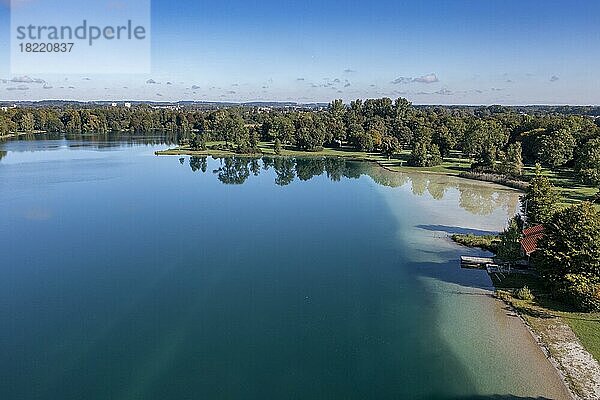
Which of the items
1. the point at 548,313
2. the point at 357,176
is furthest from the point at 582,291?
the point at 357,176

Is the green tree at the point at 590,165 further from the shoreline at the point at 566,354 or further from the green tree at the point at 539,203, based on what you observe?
the shoreline at the point at 566,354

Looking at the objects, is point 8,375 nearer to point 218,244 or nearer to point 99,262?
point 99,262

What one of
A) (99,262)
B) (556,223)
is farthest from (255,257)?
(556,223)

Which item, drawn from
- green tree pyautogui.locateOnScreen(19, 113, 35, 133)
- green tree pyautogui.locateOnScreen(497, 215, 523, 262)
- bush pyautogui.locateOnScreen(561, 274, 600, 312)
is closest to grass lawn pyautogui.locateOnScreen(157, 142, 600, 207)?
green tree pyautogui.locateOnScreen(497, 215, 523, 262)

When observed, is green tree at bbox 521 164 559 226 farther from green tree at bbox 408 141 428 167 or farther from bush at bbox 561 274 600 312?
green tree at bbox 408 141 428 167

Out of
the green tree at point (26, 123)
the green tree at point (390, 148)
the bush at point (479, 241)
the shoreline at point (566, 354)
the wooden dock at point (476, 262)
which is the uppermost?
the green tree at point (26, 123)

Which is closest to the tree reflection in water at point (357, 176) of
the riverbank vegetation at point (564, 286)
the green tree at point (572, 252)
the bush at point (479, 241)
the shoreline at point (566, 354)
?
the bush at point (479, 241)
